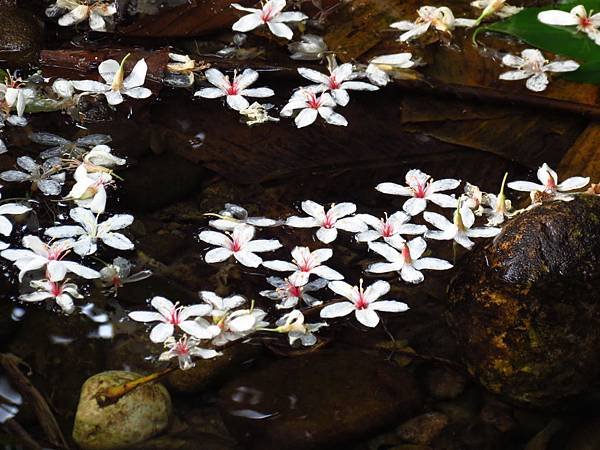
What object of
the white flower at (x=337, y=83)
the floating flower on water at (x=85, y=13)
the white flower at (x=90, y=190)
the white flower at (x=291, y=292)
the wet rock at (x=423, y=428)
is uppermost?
the floating flower on water at (x=85, y=13)

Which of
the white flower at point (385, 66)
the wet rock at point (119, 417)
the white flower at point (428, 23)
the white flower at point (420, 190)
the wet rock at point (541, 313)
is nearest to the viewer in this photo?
the wet rock at point (119, 417)

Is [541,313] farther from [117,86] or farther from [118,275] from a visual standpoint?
[117,86]

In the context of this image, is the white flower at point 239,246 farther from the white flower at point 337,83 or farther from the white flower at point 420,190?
the white flower at point 337,83

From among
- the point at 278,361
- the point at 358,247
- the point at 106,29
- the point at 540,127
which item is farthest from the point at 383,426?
the point at 106,29

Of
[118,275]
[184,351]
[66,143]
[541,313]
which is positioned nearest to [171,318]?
[184,351]

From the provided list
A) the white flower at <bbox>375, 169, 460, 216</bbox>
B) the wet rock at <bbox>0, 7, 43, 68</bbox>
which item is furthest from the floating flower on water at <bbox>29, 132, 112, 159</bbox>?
the white flower at <bbox>375, 169, 460, 216</bbox>

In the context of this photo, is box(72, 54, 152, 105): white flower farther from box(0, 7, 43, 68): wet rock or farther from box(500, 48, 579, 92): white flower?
box(500, 48, 579, 92): white flower

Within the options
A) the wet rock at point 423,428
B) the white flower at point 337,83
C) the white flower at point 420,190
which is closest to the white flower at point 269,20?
the white flower at point 337,83
